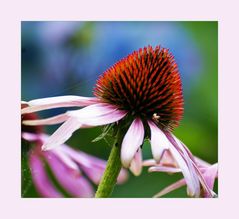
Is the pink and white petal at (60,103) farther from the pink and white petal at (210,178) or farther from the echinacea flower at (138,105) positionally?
the pink and white petal at (210,178)

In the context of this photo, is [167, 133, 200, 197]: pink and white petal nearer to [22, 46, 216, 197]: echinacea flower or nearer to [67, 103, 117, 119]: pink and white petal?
[22, 46, 216, 197]: echinacea flower

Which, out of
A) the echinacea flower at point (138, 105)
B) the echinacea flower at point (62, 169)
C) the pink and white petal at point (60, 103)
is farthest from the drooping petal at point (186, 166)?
the echinacea flower at point (62, 169)

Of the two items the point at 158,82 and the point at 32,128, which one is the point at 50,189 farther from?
the point at 158,82

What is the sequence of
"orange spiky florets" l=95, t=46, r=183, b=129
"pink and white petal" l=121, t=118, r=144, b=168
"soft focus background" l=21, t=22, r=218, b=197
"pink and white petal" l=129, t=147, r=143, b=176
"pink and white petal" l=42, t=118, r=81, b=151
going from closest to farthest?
"pink and white petal" l=121, t=118, r=144, b=168, "pink and white petal" l=42, t=118, r=81, b=151, "orange spiky florets" l=95, t=46, r=183, b=129, "pink and white petal" l=129, t=147, r=143, b=176, "soft focus background" l=21, t=22, r=218, b=197

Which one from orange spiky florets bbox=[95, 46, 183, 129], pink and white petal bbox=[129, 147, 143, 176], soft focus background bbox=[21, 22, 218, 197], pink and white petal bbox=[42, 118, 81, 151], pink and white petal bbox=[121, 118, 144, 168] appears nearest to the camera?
pink and white petal bbox=[121, 118, 144, 168]

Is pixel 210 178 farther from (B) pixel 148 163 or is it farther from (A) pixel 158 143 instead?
(A) pixel 158 143

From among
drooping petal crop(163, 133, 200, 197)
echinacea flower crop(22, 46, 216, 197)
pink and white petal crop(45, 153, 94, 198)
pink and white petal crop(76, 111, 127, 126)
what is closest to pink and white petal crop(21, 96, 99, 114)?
echinacea flower crop(22, 46, 216, 197)
